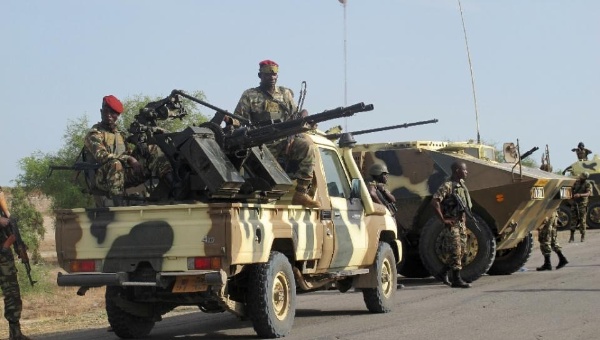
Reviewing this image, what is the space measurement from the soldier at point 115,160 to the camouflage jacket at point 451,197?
562 centimetres

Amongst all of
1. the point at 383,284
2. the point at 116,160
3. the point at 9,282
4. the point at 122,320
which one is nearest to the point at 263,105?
the point at 116,160

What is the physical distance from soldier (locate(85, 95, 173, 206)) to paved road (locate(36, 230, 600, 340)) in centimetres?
152

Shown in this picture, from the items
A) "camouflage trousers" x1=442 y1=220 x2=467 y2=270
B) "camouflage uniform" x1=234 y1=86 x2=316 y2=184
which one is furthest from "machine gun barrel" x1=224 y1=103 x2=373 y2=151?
"camouflage trousers" x1=442 y1=220 x2=467 y2=270

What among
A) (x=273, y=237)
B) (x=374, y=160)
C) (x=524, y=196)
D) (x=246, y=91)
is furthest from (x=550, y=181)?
(x=273, y=237)

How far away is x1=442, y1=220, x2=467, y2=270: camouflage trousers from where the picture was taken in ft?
47.0

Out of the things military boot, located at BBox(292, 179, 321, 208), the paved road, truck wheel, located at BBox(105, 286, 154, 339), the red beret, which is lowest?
the paved road

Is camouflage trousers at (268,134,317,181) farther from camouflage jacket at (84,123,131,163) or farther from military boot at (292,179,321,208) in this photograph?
camouflage jacket at (84,123,131,163)

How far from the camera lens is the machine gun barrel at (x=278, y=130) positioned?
9.41 m

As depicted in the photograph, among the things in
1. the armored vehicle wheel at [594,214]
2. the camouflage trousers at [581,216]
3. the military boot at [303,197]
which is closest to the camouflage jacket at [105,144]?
the military boot at [303,197]

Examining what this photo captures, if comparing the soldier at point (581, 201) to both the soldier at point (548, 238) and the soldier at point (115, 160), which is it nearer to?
the soldier at point (548, 238)

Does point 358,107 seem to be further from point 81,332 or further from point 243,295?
point 81,332

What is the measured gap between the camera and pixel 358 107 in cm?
955

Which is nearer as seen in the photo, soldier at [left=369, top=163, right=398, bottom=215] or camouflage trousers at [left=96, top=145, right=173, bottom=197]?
camouflage trousers at [left=96, top=145, right=173, bottom=197]

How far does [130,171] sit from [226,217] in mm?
1753
